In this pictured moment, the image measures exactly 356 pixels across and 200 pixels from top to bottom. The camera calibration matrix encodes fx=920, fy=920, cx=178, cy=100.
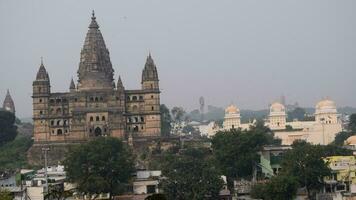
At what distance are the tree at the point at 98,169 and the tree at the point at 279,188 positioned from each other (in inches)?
325

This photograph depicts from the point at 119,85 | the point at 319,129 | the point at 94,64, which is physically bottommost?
the point at 319,129

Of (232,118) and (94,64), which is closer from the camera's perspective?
(94,64)

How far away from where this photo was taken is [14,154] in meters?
71.0

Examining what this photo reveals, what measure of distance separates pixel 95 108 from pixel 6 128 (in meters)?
9.86

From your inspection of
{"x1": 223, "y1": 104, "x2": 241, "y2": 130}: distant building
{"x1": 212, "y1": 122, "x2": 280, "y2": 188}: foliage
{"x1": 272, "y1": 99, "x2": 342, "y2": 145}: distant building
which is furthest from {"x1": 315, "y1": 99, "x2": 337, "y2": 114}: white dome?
{"x1": 212, "y1": 122, "x2": 280, "y2": 188}: foliage

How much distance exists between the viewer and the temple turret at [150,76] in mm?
73500

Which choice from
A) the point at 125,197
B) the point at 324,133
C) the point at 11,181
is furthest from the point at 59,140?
the point at 324,133

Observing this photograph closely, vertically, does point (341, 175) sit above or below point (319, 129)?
below

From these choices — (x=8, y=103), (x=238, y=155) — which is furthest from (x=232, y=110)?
(x=238, y=155)

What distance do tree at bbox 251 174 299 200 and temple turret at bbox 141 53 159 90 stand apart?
28778 millimetres

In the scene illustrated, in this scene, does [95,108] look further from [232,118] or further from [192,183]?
[232,118]

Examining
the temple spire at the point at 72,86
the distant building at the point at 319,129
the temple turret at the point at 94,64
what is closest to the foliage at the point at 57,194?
the temple turret at the point at 94,64

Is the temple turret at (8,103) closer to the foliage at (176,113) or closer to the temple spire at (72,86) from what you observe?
the foliage at (176,113)

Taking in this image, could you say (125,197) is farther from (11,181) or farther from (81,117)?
(81,117)
